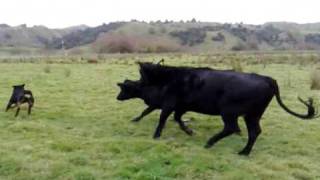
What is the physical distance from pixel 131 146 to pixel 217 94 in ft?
5.93

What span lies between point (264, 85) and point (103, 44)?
57213 mm

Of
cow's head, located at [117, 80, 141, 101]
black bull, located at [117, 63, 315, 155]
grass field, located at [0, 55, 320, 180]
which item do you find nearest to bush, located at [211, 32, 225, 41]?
grass field, located at [0, 55, 320, 180]

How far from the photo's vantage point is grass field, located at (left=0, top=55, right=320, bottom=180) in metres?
7.95

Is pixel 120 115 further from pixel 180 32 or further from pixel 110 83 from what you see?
pixel 180 32

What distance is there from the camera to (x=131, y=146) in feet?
30.4

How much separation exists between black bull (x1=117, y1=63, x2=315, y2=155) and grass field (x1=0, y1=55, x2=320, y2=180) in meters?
0.53

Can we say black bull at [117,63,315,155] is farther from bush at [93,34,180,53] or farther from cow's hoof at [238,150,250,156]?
bush at [93,34,180,53]

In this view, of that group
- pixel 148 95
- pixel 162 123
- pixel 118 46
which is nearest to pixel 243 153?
pixel 162 123

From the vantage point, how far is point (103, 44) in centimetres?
6531

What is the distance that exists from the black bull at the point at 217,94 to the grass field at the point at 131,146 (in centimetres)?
53

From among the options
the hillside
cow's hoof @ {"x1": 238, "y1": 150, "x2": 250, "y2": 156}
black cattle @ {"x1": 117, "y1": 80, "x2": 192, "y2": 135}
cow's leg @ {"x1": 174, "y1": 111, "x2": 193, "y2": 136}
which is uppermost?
black cattle @ {"x1": 117, "y1": 80, "x2": 192, "y2": 135}

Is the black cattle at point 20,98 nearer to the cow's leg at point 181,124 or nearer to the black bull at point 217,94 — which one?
the black bull at point 217,94

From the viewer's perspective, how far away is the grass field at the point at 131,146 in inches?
313

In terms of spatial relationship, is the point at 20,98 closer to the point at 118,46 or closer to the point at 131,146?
the point at 131,146
